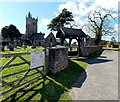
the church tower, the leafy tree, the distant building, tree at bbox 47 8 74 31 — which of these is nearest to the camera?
tree at bbox 47 8 74 31

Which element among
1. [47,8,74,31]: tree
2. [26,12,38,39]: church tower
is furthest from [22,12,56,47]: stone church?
[47,8,74,31]: tree

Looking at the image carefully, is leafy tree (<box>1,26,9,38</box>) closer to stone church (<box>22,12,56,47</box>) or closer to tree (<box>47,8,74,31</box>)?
stone church (<box>22,12,56,47</box>)

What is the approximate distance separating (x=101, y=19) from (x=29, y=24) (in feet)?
146

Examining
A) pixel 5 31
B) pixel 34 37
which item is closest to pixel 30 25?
pixel 34 37

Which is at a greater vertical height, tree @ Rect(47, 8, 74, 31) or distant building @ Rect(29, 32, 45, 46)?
tree @ Rect(47, 8, 74, 31)

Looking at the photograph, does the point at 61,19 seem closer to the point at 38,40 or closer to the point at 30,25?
the point at 38,40

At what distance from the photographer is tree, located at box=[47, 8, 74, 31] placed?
44281mm

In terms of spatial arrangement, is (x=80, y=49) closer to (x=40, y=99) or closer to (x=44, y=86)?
(x=44, y=86)

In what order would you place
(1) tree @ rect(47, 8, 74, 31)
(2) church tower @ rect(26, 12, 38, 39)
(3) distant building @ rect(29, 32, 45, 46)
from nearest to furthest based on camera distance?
(1) tree @ rect(47, 8, 74, 31), (3) distant building @ rect(29, 32, 45, 46), (2) church tower @ rect(26, 12, 38, 39)

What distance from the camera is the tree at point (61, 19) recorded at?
44.3 meters

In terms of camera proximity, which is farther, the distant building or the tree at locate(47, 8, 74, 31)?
the distant building

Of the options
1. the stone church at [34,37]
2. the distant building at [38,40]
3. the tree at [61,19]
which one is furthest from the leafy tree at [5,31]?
the tree at [61,19]

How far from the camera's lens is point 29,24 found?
216 ft

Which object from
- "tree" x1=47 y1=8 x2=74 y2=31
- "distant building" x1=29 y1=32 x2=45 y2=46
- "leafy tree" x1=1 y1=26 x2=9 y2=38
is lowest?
"distant building" x1=29 y1=32 x2=45 y2=46
